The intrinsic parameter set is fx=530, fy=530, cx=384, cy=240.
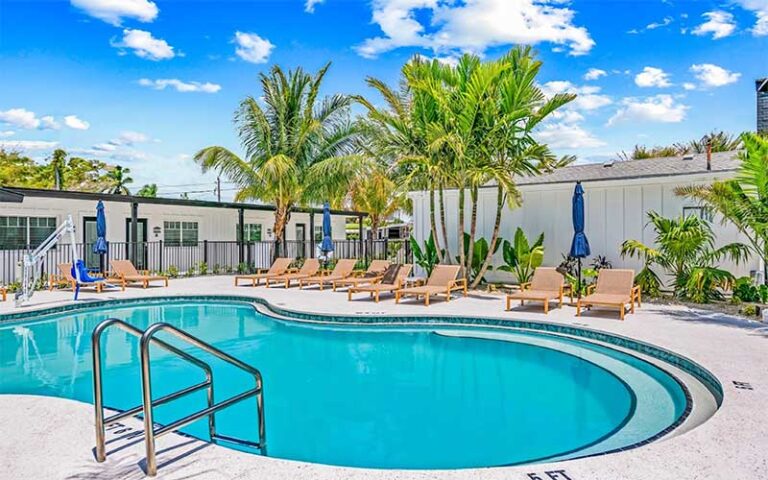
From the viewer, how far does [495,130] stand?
13328mm

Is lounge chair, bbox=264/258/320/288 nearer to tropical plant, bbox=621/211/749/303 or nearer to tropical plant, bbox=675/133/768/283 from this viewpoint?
tropical plant, bbox=621/211/749/303

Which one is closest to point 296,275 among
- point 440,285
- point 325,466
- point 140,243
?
point 440,285

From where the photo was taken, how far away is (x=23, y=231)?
1780 cm

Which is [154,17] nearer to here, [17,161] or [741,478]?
[741,478]

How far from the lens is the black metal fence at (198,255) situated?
60.2 ft

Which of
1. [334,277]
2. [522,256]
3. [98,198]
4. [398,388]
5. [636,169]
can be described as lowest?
[398,388]

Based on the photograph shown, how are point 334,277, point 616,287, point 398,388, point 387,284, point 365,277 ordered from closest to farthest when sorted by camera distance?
point 398,388 → point 616,287 → point 387,284 → point 365,277 → point 334,277

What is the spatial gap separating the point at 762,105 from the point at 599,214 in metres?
8.24

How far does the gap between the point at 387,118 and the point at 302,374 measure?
8934 mm

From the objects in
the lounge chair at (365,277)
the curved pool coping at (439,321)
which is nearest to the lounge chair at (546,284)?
the curved pool coping at (439,321)

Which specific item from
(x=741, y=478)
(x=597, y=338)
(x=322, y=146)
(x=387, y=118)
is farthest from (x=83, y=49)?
(x=741, y=478)

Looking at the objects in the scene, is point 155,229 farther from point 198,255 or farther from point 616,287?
point 616,287

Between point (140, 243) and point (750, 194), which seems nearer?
point (750, 194)

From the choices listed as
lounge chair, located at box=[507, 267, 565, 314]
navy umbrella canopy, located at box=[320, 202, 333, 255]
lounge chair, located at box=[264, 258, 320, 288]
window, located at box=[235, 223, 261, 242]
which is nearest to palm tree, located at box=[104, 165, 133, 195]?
window, located at box=[235, 223, 261, 242]
